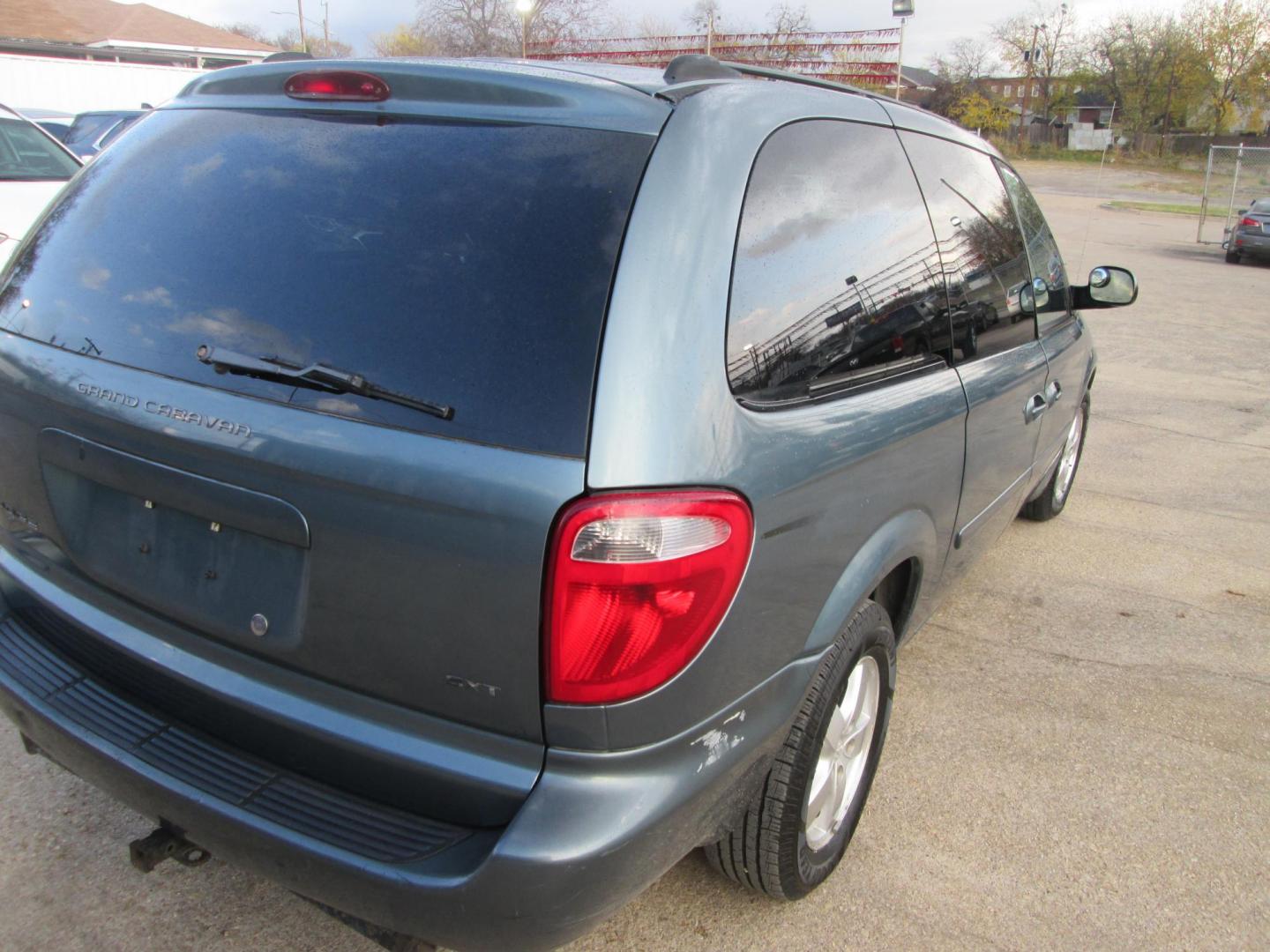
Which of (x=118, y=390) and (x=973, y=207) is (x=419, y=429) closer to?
(x=118, y=390)

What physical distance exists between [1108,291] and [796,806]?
122 inches

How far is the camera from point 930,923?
2410mm

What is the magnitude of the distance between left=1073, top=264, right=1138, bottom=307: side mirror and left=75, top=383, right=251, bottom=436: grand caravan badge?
3.65 meters

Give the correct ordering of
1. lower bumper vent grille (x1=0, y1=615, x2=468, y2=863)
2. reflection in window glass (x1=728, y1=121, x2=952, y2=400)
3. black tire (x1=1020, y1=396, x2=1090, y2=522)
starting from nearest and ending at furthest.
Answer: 1. lower bumper vent grille (x1=0, y1=615, x2=468, y2=863)
2. reflection in window glass (x1=728, y1=121, x2=952, y2=400)
3. black tire (x1=1020, y1=396, x2=1090, y2=522)

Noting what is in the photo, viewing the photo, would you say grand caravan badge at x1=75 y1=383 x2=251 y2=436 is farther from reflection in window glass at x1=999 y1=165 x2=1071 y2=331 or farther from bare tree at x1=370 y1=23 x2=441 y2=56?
bare tree at x1=370 y1=23 x2=441 y2=56

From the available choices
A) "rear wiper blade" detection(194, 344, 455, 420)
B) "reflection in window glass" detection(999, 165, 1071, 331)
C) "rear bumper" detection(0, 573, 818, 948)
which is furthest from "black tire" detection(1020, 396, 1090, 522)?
"rear wiper blade" detection(194, 344, 455, 420)

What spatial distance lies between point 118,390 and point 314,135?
2.10 ft

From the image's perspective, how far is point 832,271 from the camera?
2.18m

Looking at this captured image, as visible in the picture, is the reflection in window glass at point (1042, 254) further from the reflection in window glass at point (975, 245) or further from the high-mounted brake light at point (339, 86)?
the high-mounted brake light at point (339, 86)

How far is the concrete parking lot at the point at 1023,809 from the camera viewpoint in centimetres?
236

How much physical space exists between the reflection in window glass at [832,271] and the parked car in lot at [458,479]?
12mm

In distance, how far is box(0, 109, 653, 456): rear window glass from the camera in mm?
1644

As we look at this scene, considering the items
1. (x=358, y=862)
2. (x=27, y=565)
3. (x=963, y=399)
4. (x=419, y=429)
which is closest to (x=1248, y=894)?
(x=963, y=399)

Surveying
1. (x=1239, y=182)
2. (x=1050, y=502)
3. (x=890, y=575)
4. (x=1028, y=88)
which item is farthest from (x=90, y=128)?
(x=1028, y=88)
